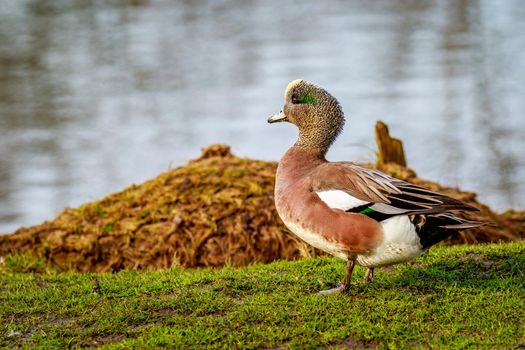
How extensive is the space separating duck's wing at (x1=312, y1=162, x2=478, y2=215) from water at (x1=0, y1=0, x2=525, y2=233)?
3726 mm

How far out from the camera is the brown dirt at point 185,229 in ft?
28.5

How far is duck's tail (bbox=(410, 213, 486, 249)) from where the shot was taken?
588 centimetres

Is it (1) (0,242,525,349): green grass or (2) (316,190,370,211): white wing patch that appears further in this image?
(2) (316,190,370,211): white wing patch

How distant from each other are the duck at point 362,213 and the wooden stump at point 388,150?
351 cm

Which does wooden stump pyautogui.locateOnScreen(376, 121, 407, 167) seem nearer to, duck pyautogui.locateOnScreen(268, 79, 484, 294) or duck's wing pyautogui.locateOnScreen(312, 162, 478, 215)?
duck pyautogui.locateOnScreen(268, 79, 484, 294)

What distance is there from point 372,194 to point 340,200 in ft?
0.71

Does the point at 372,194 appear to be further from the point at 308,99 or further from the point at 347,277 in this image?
the point at 308,99

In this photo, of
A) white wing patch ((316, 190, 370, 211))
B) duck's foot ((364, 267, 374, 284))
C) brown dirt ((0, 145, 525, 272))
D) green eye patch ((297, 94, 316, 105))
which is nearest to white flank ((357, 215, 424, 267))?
white wing patch ((316, 190, 370, 211))

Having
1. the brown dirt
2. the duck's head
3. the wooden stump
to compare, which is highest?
the duck's head

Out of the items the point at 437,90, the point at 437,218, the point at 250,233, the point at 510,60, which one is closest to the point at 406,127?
the point at 437,90

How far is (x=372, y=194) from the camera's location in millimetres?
6004

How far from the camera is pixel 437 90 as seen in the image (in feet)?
54.4

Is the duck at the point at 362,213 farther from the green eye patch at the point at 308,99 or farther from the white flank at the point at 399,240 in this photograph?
the green eye patch at the point at 308,99

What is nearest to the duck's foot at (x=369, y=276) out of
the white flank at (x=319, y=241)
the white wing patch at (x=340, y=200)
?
the white flank at (x=319, y=241)
